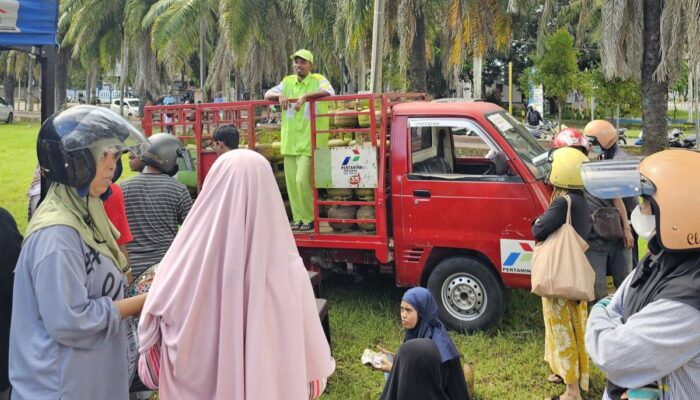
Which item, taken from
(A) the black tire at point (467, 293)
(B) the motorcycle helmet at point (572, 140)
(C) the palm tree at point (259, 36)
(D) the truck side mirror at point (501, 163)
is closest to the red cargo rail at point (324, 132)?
(A) the black tire at point (467, 293)

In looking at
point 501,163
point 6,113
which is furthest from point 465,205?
point 6,113

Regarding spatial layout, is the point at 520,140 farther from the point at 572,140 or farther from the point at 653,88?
the point at 653,88

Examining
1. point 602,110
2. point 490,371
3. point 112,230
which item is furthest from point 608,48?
point 112,230

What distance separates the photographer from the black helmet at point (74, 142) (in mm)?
2605

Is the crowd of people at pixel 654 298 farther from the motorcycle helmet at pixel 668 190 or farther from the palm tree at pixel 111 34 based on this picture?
the palm tree at pixel 111 34

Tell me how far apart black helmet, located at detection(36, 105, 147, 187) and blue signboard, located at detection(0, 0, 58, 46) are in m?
2.90

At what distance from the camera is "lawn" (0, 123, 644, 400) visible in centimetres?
503

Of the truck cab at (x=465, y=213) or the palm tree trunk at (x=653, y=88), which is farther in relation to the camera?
the palm tree trunk at (x=653, y=88)

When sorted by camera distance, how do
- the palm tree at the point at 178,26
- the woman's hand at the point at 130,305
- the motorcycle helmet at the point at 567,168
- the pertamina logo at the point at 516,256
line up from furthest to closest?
the palm tree at the point at 178,26, the pertamina logo at the point at 516,256, the motorcycle helmet at the point at 567,168, the woman's hand at the point at 130,305

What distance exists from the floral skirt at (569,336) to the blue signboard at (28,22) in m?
4.44

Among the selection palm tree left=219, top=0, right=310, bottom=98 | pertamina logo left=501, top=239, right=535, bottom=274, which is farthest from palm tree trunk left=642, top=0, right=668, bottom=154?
palm tree left=219, top=0, right=310, bottom=98

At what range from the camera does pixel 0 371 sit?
287 cm

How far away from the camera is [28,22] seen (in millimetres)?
5223

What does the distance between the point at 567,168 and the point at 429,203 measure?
156 centimetres
